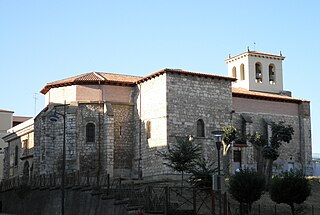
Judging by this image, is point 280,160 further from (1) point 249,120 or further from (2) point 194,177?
(2) point 194,177

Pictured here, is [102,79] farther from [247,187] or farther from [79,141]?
[247,187]

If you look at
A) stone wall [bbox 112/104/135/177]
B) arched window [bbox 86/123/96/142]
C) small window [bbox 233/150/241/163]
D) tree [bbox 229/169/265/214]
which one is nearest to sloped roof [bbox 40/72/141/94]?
stone wall [bbox 112/104/135/177]

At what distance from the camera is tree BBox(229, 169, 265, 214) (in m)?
30.2

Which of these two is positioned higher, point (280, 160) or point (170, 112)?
point (170, 112)

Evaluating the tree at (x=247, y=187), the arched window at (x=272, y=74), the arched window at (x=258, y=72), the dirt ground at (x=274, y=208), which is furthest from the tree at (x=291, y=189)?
the arched window at (x=272, y=74)

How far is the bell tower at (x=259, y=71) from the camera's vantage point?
5712 cm

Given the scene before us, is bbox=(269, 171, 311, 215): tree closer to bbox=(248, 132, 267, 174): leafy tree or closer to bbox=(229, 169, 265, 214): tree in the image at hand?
bbox=(229, 169, 265, 214): tree

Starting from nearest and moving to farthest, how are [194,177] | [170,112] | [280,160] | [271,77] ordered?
1. [194,177]
2. [170,112]
3. [280,160]
4. [271,77]

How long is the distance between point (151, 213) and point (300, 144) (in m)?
29.7

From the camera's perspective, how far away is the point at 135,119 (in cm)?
4766

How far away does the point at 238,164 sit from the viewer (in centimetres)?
4859

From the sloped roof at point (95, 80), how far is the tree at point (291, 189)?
20.5 metres

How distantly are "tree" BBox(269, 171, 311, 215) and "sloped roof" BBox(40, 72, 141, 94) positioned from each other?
20.5 metres

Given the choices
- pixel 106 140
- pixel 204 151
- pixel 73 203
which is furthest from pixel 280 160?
pixel 73 203
